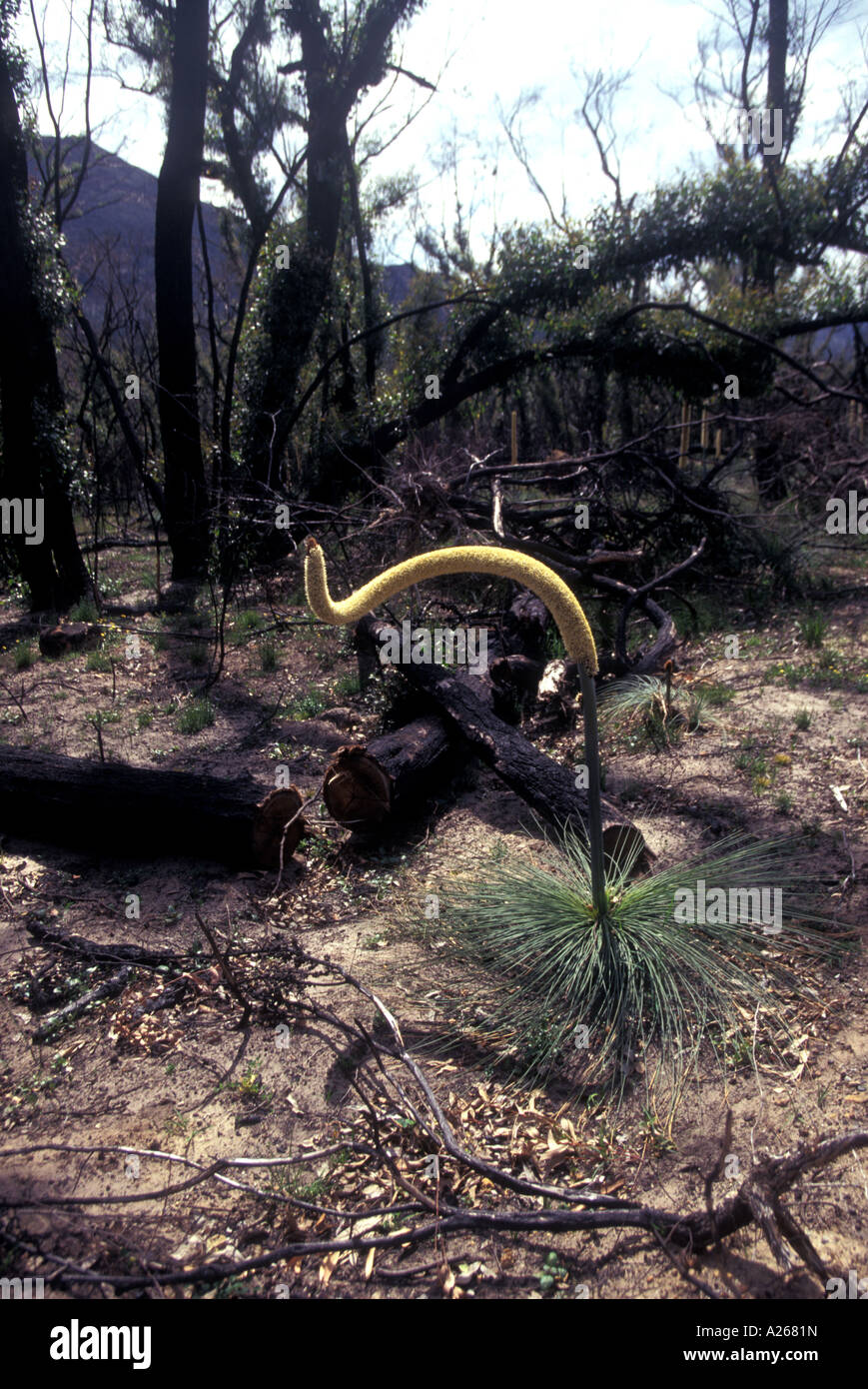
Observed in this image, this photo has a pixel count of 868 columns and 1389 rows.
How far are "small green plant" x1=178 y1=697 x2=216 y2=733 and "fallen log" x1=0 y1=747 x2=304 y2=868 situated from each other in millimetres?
1411

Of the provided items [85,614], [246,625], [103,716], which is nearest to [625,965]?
[103,716]

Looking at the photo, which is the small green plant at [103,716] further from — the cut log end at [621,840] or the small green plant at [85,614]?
the cut log end at [621,840]

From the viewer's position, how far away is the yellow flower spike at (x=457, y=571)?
197 centimetres

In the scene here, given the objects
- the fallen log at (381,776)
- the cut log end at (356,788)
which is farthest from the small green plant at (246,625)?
the cut log end at (356,788)

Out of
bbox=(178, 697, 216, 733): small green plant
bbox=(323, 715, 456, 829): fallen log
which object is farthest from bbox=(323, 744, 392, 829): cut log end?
bbox=(178, 697, 216, 733): small green plant

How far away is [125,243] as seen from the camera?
44156 mm

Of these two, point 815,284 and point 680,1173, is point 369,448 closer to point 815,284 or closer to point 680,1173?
point 815,284

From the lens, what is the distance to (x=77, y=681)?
7098 millimetres

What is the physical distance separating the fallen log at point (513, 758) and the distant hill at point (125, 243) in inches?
444

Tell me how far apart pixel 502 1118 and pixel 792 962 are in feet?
4.18

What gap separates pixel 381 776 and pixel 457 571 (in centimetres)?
233
